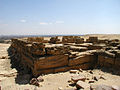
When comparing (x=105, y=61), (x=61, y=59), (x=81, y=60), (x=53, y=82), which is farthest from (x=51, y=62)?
(x=105, y=61)

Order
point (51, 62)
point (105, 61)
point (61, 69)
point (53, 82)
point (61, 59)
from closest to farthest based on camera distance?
point (53, 82)
point (51, 62)
point (61, 69)
point (61, 59)
point (105, 61)

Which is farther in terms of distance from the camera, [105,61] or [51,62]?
[105,61]

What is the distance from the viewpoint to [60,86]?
5.45 m

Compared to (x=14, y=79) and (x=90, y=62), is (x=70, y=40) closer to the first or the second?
(x=90, y=62)

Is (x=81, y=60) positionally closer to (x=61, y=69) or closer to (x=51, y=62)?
(x=61, y=69)

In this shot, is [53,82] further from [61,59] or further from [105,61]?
[105,61]

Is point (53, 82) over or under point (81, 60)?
under

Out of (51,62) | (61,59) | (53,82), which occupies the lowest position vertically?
(53,82)

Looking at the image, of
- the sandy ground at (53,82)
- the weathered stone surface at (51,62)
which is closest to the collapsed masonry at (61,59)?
the weathered stone surface at (51,62)

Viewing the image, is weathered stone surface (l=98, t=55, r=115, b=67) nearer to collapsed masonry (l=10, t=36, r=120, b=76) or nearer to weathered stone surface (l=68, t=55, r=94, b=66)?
collapsed masonry (l=10, t=36, r=120, b=76)

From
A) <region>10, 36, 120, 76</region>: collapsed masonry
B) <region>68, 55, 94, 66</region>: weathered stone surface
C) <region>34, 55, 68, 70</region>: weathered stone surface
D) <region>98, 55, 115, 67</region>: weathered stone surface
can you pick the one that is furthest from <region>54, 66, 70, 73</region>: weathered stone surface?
Answer: <region>98, 55, 115, 67</region>: weathered stone surface

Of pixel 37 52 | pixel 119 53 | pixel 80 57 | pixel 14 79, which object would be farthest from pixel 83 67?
pixel 14 79

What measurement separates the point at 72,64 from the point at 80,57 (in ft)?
2.69

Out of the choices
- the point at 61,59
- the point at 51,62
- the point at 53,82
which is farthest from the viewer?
the point at 61,59
